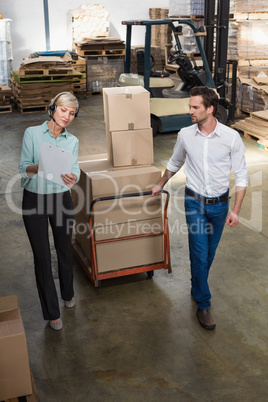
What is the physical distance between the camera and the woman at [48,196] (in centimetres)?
367

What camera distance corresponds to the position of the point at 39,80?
12.8m

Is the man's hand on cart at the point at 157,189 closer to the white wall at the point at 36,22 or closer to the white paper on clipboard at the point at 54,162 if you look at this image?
the white paper on clipboard at the point at 54,162

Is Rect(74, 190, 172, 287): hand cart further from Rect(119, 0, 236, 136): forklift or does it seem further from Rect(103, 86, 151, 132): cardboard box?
Rect(119, 0, 236, 136): forklift

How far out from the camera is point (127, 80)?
1050 centimetres

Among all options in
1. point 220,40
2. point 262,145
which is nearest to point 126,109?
point 262,145

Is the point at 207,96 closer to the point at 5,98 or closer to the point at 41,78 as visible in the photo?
the point at 41,78

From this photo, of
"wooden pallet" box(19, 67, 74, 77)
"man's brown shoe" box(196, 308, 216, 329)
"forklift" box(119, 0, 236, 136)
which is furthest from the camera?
"wooden pallet" box(19, 67, 74, 77)

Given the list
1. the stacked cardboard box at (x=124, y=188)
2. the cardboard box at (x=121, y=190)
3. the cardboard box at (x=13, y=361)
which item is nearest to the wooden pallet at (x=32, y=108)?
the stacked cardboard box at (x=124, y=188)

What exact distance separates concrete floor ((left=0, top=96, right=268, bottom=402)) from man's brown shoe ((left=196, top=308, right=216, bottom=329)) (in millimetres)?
46

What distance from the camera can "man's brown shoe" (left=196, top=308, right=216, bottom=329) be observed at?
4.16 m

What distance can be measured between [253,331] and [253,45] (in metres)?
9.16

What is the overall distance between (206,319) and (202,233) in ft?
2.51

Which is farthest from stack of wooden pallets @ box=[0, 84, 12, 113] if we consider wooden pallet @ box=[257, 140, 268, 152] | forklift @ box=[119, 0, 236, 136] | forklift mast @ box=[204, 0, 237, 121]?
wooden pallet @ box=[257, 140, 268, 152]

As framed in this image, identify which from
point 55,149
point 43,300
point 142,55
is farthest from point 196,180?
point 142,55
